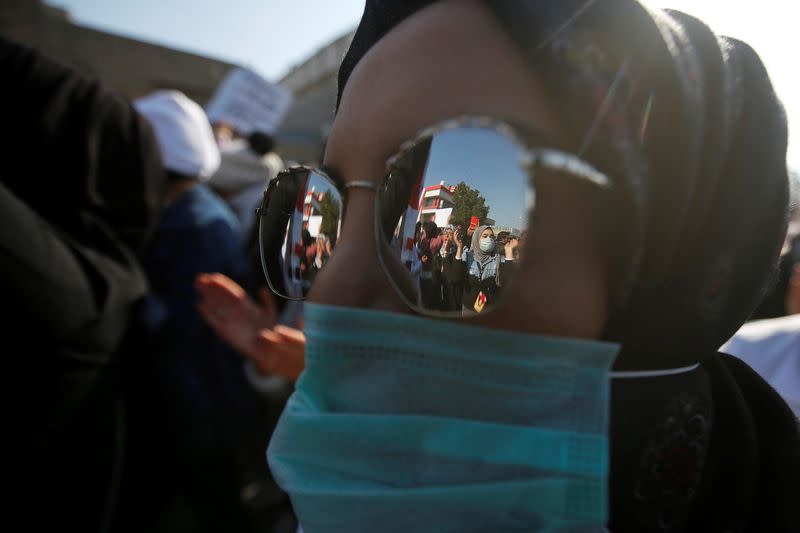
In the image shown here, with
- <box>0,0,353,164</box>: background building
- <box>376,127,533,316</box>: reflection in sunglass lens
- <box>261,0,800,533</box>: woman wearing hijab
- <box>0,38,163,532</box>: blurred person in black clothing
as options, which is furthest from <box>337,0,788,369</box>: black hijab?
<box>0,0,353,164</box>: background building

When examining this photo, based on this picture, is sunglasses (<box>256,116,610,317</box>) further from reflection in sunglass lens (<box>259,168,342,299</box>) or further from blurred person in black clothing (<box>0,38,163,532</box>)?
blurred person in black clothing (<box>0,38,163,532</box>)

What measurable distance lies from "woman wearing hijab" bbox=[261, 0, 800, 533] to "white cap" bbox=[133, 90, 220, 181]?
199 centimetres

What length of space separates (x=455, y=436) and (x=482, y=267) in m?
0.28

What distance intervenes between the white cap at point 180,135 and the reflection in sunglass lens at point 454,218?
2133 mm

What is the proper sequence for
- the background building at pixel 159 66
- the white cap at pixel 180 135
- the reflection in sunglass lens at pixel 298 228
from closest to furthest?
the reflection in sunglass lens at pixel 298 228 < the white cap at pixel 180 135 < the background building at pixel 159 66

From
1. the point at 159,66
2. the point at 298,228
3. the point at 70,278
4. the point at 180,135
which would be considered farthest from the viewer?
the point at 159,66

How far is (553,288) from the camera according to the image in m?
0.74

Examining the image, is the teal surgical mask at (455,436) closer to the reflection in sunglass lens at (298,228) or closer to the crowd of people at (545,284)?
the crowd of people at (545,284)

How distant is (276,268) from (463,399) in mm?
658

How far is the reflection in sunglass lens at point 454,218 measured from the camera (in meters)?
0.72

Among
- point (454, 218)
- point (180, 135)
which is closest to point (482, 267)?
point (454, 218)

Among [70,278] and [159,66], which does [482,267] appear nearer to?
[70,278]

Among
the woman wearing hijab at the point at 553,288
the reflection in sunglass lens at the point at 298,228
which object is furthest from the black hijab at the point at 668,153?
the reflection in sunglass lens at the point at 298,228

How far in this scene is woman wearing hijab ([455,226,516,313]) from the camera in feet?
2.39
